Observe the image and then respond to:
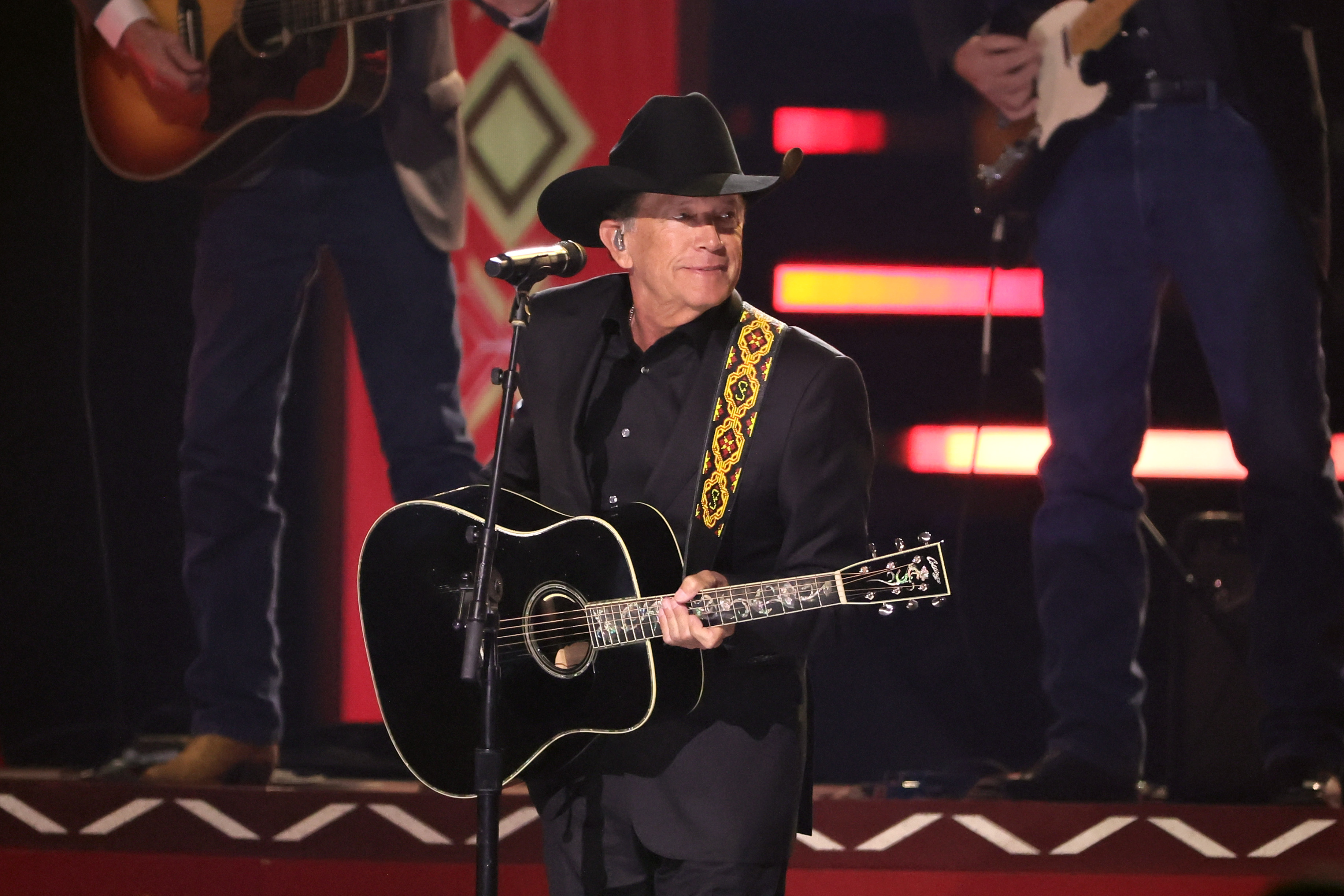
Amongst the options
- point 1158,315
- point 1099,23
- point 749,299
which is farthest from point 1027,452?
point 1099,23

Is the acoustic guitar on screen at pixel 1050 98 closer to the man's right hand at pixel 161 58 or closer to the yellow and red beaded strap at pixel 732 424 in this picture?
the yellow and red beaded strap at pixel 732 424

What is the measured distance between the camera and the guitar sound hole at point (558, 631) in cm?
249

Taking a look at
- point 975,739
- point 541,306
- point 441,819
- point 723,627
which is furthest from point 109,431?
point 975,739

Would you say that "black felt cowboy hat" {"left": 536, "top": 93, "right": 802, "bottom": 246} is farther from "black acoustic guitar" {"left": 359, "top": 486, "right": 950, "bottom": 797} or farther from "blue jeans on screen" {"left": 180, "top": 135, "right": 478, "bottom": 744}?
"blue jeans on screen" {"left": 180, "top": 135, "right": 478, "bottom": 744}

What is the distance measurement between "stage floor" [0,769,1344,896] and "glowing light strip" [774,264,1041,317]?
1.52 m

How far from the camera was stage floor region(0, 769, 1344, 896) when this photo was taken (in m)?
3.81

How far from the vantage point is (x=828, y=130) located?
3930 millimetres

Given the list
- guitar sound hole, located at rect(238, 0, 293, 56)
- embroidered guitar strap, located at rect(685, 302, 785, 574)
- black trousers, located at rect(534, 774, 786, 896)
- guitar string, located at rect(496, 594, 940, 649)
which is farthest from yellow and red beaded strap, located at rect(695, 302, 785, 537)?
guitar sound hole, located at rect(238, 0, 293, 56)

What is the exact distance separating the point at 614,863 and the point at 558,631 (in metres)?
0.47

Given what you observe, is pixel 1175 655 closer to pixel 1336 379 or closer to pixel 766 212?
pixel 1336 379

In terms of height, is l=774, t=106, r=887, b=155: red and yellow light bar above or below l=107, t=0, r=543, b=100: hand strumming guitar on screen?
below

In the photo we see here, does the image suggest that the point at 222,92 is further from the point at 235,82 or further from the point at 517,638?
the point at 517,638

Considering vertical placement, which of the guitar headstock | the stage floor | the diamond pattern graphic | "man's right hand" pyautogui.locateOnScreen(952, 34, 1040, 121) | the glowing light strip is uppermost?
"man's right hand" pyautogui.locateOnScreen(952, 34, 1040, 121)

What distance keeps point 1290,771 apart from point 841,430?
2276 mm
